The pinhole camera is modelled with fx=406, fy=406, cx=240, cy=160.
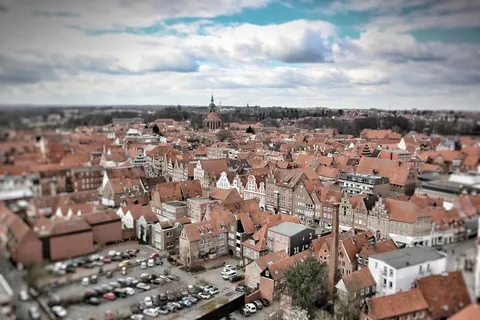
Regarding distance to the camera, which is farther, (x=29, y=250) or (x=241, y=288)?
(x=241, y=288)

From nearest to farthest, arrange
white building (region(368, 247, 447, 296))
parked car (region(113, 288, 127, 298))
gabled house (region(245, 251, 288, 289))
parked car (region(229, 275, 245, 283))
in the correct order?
1. white building (region(368, 247, 447, 296))
2. parked car (region(113, 288, 127, 298))
3. gabled house (region(245, 251, 288, 289))
4. parked car (region(229, 275, 245, 283))

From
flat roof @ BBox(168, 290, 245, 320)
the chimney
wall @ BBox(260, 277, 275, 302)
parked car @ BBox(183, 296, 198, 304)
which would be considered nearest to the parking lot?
flat roof @ BBox(168, 290, 245, 320)

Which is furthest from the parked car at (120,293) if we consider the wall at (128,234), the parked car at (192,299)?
the parked car at (192,299)

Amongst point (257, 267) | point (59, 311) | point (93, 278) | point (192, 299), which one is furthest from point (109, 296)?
point (257, 267)

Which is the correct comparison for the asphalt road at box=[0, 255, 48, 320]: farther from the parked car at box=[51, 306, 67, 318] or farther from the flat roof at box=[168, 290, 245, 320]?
the flat roof at box=[168, 290, 245, 320]

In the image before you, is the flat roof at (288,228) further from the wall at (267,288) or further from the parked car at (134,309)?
the parked car at (134,309)

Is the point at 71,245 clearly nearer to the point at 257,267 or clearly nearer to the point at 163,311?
the point at 163,311
